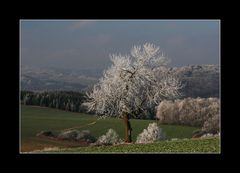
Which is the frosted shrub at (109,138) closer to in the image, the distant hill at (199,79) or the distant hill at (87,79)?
the distant hill at (87,79)

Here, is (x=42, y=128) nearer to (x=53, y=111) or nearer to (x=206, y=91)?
(x=53, y=111)

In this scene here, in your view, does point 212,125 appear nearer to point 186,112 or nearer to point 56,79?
point 186,112

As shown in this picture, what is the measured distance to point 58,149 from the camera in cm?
4434

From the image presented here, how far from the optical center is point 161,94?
1751 inches

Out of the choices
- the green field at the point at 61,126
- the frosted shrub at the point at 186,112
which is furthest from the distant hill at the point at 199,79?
the green field at the point at 61,126

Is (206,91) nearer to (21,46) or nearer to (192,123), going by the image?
(192,123)

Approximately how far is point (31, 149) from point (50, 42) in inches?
78.1

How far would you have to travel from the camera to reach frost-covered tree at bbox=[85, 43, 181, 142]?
146 feet

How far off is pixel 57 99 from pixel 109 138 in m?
1.20

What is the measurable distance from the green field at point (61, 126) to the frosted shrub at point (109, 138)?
0.22 feet

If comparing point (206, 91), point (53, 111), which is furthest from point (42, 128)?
point (206, 91)

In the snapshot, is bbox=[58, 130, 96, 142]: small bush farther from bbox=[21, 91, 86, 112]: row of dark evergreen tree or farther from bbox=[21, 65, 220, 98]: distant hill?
bbox=[21, 65, 220, 98]: distant hill

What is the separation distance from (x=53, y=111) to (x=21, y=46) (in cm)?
133

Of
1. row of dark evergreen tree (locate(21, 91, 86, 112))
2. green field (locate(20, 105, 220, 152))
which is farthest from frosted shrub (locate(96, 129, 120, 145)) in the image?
row of dark evergreen tree (locate(21, 91, 86, 112))
